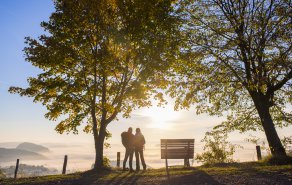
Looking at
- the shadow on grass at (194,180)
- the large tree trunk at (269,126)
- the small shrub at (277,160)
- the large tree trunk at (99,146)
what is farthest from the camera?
the large tree trunk at (99,146)

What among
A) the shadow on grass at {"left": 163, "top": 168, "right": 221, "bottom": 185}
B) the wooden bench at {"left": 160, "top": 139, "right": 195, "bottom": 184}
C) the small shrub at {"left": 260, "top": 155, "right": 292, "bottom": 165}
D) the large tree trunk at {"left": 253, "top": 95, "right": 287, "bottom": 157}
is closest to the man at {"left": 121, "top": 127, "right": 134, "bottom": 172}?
the wooden bench at {"left": 160, "top": 139, "right": 195, "bottom": 184}

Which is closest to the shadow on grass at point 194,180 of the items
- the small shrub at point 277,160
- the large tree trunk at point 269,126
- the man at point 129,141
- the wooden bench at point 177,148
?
the wooden bench at point 177,148

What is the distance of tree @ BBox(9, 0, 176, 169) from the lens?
16.5m

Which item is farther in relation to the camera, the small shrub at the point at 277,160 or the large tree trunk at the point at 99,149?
the large tree trunk at the point at 99,149

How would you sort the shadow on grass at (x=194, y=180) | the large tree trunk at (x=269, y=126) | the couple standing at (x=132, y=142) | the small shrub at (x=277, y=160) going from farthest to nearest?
1. the large tree trunk at (x=269, y=126)
2. the couple standing at (x=132, y=142)
3. the small shrub at (x=277, y=160)
4. the shadow on grass at (x=194, y=180)

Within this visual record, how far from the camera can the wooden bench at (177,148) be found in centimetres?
1442

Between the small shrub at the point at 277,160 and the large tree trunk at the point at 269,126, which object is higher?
the large tree trunk at the point at 269,126

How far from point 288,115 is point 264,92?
7.12 feet

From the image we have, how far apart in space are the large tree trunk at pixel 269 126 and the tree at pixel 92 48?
245 inches

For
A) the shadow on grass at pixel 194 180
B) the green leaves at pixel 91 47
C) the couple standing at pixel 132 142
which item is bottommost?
the shadow on grass at pixel 194 180

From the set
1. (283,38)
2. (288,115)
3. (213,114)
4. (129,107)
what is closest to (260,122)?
(288,115)

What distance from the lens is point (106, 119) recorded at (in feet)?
61.8

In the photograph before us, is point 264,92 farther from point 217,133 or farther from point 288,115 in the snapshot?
point 217,133

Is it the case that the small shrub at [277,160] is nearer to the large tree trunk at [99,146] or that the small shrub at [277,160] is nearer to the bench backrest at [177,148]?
the bench backrest at [177,148]
